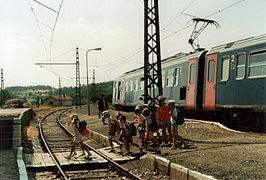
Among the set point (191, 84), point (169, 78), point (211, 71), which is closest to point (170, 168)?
point (211, 71)

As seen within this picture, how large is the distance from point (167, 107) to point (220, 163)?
295 centimetres

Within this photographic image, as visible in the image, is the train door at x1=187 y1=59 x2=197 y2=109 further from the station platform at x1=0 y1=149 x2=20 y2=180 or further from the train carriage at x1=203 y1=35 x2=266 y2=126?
the station platform at x1=0 y1=149 x2=20 y2=180

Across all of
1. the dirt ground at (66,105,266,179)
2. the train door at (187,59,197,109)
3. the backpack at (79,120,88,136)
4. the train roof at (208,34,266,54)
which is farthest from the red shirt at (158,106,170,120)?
the train door at (187,59,197,109)

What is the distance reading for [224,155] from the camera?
8070 mm

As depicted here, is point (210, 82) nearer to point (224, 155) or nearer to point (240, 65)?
point (240, 65)

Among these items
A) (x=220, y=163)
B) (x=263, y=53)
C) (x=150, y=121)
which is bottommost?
(x=220, y=163)

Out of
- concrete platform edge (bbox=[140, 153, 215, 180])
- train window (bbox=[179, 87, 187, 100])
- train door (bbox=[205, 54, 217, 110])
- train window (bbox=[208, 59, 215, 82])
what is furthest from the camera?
train window (bbox=[179, 87, 187, 100])

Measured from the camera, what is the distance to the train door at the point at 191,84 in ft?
51.7

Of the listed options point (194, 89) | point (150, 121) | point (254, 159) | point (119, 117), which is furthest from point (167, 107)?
point (194, 89)

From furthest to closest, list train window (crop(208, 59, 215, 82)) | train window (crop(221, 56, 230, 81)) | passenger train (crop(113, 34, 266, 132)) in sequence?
train window (crop(208, 59, 215, 82))
train window (crop(221, 56, 230, 81))
passenger train (crop(113, 34, 266, 132))

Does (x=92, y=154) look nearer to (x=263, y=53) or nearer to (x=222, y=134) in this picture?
(x=222, y=134)

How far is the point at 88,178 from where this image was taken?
25.8 ft

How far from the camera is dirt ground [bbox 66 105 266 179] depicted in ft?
21.9

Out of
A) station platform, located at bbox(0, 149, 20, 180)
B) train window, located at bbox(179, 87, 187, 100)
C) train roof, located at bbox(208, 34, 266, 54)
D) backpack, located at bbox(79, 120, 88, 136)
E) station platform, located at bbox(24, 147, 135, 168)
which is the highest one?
train roof, located at bbox(208, 34, 266, 54)
